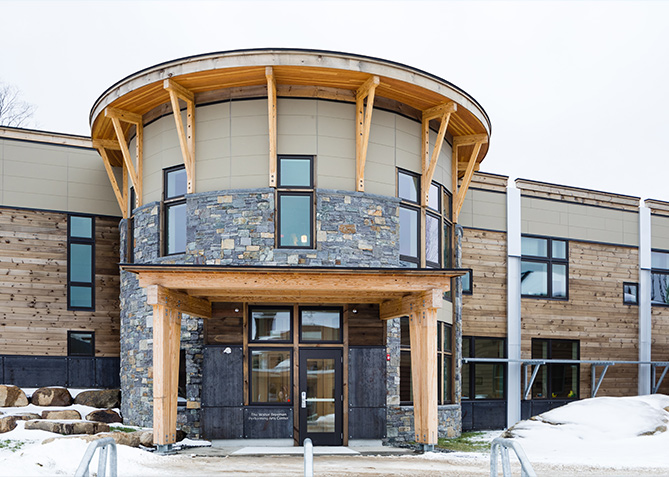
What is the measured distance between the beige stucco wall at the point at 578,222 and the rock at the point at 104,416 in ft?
36.9

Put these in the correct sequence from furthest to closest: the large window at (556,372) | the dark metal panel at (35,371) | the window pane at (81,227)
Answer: the large window at (556,372) → the window pane at (81,227) → the dark metal panel at (35,371)

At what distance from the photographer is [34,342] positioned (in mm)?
16703

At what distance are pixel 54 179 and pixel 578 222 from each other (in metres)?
13.7

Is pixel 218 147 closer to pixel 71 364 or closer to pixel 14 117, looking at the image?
pixel 71 364

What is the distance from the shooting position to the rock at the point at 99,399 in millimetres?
16109

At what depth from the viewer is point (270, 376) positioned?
535 inches

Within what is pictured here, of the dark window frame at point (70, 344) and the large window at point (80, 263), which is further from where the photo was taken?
the large window at point (80, 263)

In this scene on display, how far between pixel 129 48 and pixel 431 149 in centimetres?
9046

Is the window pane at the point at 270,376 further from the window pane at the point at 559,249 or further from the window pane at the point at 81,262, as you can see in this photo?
the window pane at the point at 559,249

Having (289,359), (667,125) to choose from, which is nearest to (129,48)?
(667,125)

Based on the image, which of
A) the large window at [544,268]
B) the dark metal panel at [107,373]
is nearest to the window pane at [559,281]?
the large window at [544,268]

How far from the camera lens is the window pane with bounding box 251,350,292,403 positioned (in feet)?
44.4

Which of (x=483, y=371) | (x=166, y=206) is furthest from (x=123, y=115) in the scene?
(x=483, y=371)

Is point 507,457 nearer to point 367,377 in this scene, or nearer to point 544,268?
point 367,377
